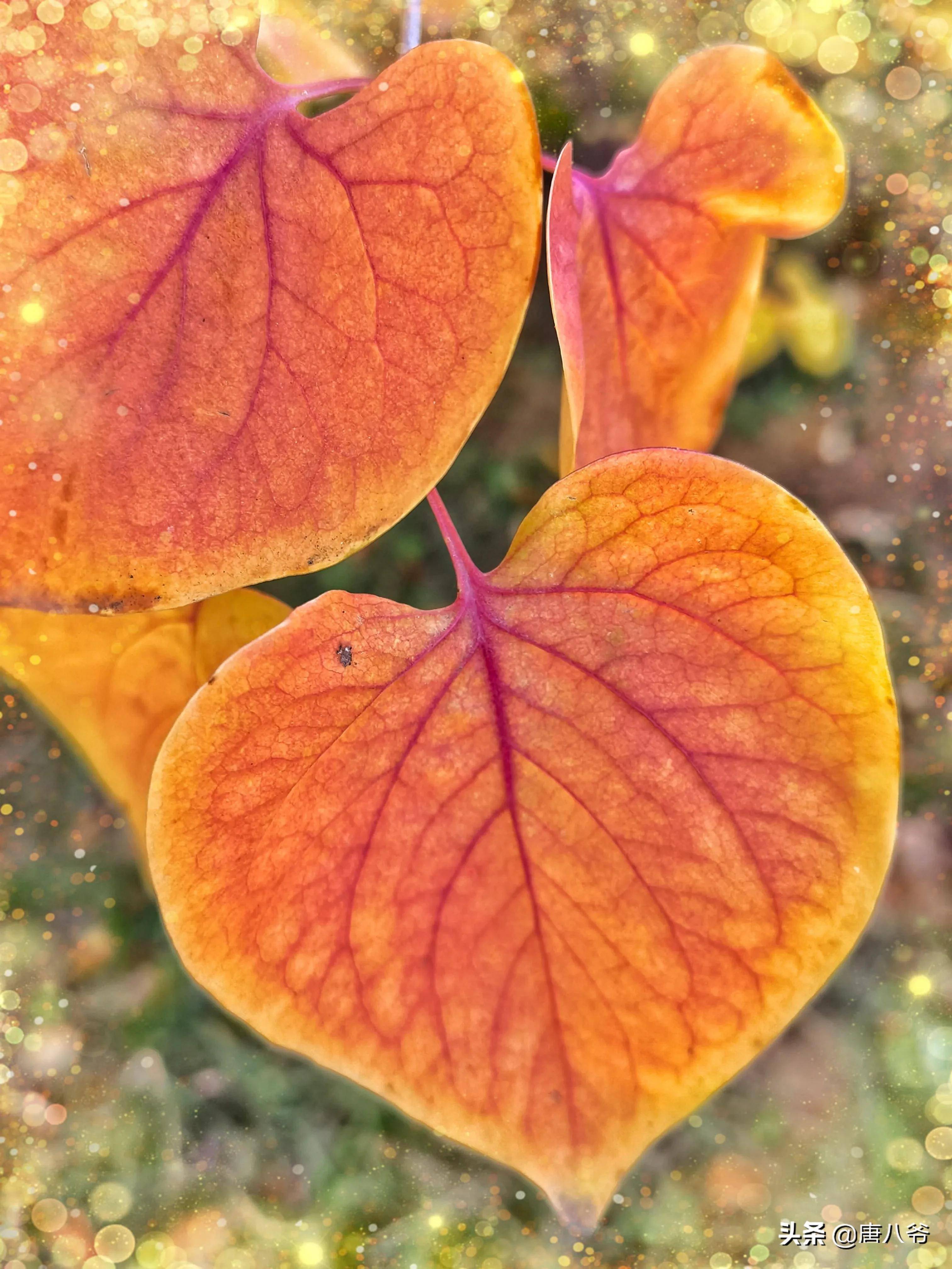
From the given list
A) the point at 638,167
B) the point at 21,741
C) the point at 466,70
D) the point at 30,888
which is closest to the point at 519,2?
the point at 638,167

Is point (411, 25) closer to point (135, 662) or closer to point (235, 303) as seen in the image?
point (235, 303)

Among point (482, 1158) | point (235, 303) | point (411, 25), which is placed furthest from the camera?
point (482, 1158)

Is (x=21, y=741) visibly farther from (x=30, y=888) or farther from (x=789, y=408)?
(x=789, y=408)

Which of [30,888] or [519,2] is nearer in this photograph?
[519,2]

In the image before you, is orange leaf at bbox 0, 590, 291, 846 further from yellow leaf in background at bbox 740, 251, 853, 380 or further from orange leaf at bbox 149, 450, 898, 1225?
yellow leaf in background at bbox 740, 251, 853, 380

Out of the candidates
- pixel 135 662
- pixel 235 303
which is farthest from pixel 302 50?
pixel 135 662
